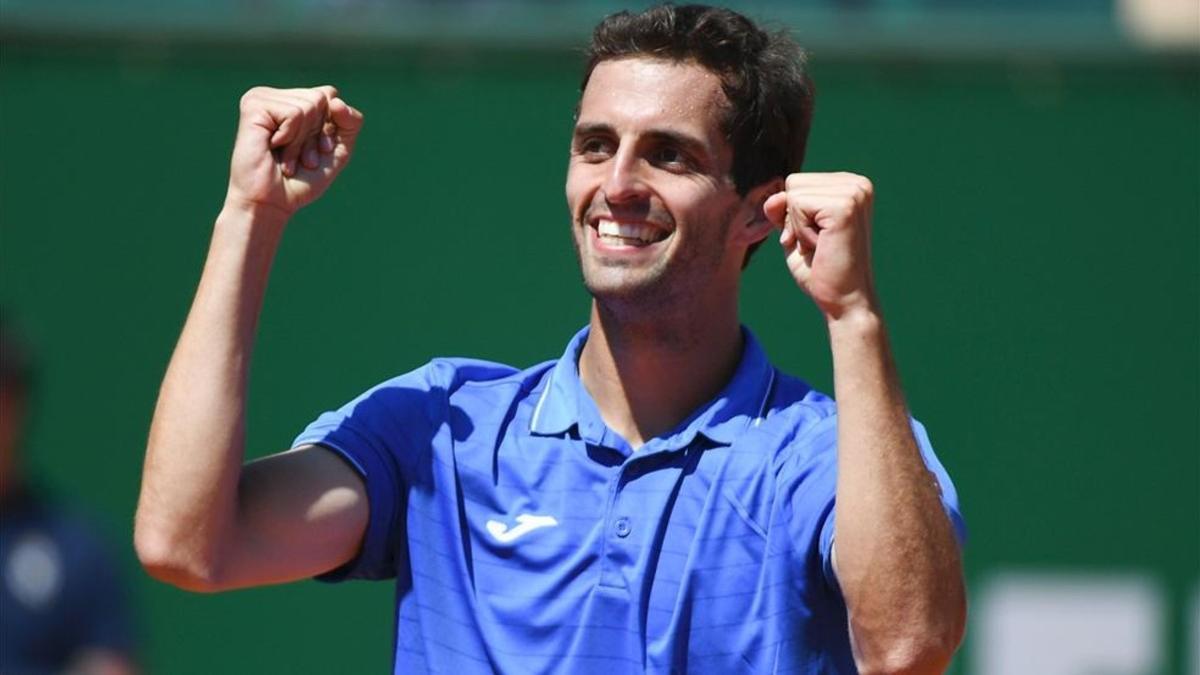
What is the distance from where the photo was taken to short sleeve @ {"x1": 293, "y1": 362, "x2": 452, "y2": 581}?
3156mm

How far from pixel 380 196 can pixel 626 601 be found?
13.9 feet

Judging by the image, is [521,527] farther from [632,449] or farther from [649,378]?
[649,378]

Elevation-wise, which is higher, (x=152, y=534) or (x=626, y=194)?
(x=626, y=194)

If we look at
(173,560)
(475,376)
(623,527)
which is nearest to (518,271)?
(475,376)

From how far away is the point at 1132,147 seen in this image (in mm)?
7238

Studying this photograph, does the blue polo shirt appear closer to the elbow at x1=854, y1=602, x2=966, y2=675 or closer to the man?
the man

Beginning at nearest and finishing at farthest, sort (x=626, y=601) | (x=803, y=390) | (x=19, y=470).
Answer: (x=626, y=601), (x=803, y=390), (x=19, y=470)

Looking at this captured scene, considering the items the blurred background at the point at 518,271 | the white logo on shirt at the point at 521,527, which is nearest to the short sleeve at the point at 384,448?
the white logo on shirt at the point at 521,527

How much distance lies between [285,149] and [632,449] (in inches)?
28.1

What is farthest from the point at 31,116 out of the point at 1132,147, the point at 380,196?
the point at 1132,147

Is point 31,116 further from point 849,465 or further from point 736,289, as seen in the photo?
point 849,465

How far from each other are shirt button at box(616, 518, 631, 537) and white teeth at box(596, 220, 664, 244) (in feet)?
1.43

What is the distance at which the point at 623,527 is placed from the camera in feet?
10.0

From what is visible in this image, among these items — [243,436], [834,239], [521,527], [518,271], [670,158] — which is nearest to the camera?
[834,239]
